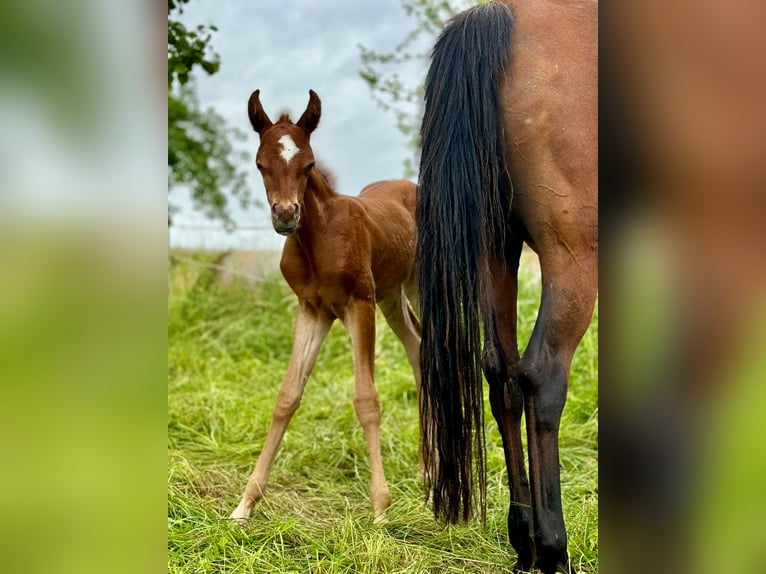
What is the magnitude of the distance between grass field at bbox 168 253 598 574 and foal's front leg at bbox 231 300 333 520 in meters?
0.12

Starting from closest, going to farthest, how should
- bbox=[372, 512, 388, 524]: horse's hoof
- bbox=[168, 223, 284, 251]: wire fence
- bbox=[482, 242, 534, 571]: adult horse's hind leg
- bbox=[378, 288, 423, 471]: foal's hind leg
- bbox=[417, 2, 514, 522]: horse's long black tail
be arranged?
bbox=[417, 2, 514, 522]: horse's long black tail
bbox=[482, 242, 534, 571]: adult horse's hind leg
bbox=[372, 512, 388, 524]: horse's hoof
bbox=[378, 288, 423, 471]: foal's hind leg
bbox=[168, 223, 284, 251]: wire fence

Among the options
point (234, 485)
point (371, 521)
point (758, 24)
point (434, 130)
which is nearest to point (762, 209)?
point (758, 24)

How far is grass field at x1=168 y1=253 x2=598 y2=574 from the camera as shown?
2721 mm

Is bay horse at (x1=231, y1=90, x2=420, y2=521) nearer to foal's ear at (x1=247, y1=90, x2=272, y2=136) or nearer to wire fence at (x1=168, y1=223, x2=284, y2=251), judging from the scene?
foal's ear at (x1=247, y1=90, x2=272, y2=136)

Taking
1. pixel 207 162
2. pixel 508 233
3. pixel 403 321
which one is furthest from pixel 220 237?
pixel 508 233

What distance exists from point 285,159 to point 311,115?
28 centimetres

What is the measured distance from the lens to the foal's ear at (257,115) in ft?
10.4

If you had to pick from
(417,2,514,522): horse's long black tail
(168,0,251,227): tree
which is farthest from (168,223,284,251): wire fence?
(417,2,514,522): horse's long black tail

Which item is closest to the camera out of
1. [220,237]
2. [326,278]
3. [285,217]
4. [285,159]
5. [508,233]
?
[508,233]

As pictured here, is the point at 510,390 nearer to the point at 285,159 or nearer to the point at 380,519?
the point at 380,519

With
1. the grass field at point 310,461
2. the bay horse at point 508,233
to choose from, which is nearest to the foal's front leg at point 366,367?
the grass field at point 310,461

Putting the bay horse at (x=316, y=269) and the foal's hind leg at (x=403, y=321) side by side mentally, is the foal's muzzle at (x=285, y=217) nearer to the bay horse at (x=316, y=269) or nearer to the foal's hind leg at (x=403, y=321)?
the bay horse at (x=316, y=269)

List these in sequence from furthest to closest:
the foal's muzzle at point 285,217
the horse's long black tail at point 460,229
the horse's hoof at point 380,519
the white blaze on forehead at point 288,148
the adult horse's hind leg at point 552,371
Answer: the horse's hoof at point 380,519 < the white blaze on forehead at point 288,148 < the foal's muzzle at point 285,217 < the horse's long black tail at point 460,229 < the adult horse's hind leg at point 552,371

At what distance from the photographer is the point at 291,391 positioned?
3.46 m
